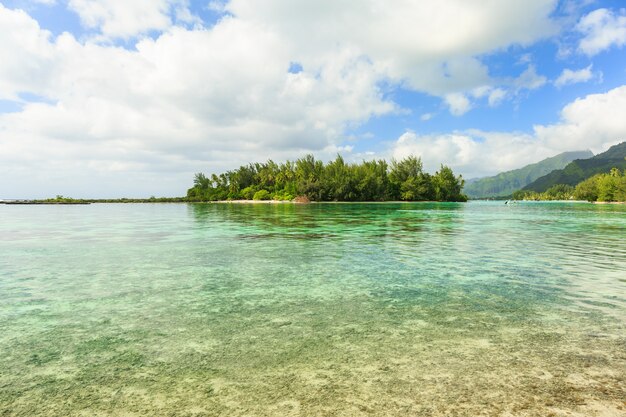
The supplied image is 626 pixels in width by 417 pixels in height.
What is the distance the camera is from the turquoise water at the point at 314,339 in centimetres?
421

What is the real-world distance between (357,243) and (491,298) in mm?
11117

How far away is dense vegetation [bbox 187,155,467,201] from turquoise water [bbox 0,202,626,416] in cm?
10605

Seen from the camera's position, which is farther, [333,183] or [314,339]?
[333,183]

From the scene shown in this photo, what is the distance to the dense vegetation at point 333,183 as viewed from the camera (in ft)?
390

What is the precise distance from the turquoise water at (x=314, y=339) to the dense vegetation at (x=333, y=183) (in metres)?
106

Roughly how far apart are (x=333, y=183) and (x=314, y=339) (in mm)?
113091

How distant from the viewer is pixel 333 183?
389 feet

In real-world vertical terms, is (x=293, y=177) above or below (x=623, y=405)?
above

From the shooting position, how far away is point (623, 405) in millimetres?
3996

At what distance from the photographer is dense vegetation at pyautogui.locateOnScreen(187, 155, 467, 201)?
118938 millimetres

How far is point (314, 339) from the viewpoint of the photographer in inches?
242

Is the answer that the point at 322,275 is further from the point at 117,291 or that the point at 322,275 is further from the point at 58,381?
the point at 58,381

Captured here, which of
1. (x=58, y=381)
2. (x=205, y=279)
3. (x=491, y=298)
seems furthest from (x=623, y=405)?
(x=205, y=279)

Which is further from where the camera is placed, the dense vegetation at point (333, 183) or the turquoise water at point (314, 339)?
the dense vegetation at point (333, 183)
